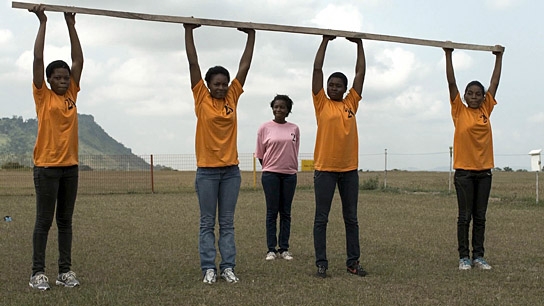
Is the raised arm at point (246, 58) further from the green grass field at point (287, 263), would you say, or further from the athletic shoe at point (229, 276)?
the green grass field at point (287, 263)

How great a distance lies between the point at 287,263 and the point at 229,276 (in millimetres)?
1392

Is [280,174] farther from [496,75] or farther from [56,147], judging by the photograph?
[56,147]

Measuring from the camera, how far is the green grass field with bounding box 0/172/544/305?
20.2 feet

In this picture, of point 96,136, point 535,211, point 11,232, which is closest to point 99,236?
point 11,232

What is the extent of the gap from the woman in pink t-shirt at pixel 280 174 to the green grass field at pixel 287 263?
15.0 inches

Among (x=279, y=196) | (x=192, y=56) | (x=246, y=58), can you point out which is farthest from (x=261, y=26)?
(x=279, y=196)

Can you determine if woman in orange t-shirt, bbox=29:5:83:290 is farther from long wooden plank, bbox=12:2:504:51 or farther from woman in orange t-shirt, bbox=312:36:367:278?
woman in orange t-shirt, bbox=312:36:367:278

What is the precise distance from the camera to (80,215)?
14414 mm

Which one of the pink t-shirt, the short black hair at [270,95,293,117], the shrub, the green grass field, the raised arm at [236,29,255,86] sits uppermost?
the raised arm at [236,29,255,86]

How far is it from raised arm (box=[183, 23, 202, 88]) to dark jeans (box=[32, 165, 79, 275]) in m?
1.49

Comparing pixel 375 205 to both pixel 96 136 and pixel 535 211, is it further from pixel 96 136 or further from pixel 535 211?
pixel 96 136

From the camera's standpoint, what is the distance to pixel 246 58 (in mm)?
7340

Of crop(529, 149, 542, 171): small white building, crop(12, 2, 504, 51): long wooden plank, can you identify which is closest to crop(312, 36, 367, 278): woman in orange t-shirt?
crop(12, 2, 504, 51): long wooden plank

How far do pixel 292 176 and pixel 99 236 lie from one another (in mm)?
3618
